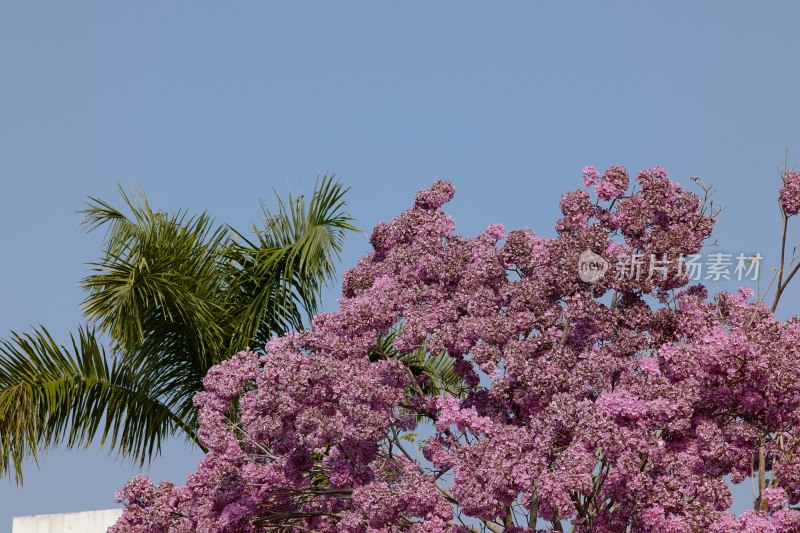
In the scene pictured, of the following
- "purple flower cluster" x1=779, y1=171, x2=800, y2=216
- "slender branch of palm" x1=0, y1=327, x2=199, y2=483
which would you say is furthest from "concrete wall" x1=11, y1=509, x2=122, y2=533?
"purple flower cluster" x1=779, y1=171, x2=800, y2=216

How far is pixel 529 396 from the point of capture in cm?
1284

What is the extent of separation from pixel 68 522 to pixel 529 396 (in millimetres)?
12194

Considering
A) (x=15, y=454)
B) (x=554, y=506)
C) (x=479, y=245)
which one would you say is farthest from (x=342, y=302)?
(x=15, y=454)

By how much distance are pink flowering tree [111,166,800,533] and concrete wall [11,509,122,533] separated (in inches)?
274

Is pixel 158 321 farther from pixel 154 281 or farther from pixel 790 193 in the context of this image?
pixel 790 193

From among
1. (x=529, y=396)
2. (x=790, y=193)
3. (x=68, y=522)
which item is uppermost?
(x=68, y=522)

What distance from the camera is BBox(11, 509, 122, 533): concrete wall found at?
21.7 meters

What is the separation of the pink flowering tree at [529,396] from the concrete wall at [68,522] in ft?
22.9

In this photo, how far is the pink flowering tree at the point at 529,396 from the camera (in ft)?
39.6

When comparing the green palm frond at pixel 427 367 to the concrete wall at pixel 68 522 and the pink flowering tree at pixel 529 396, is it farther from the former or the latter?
the concrete wall at pixel 68 522

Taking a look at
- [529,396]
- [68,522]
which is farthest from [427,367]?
[68,522]

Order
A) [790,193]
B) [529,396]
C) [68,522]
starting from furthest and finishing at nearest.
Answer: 1. [68,522]
2. [790,193]
3. [529,396]

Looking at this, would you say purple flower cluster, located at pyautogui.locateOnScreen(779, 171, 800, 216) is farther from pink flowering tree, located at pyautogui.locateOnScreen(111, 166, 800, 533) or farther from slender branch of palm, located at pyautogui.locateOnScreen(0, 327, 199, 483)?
slender branch of palm, located at pyautogui.locateOnScreen(0, 327, 199, 483)

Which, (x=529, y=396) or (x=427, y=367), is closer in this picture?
(x=529, y=396)
